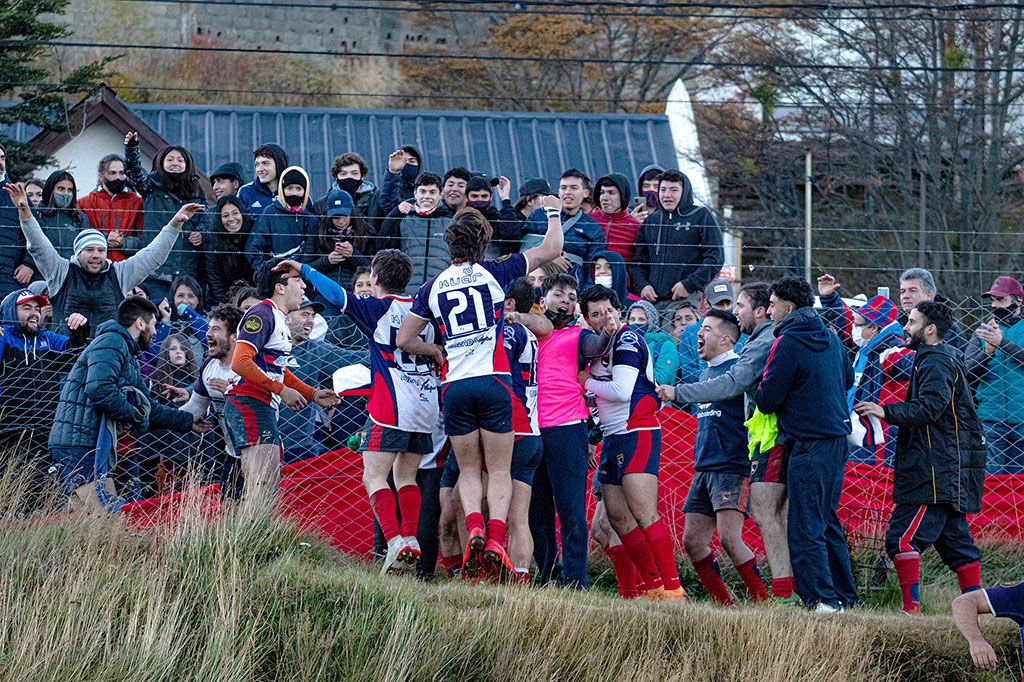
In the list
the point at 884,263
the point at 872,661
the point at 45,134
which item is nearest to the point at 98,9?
the point at 45,134

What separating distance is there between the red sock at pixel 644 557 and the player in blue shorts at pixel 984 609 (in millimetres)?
1944

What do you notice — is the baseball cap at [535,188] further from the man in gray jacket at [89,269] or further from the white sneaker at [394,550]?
the white sneaker at [394,550]

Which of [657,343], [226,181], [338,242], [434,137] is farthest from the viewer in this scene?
[434,137]

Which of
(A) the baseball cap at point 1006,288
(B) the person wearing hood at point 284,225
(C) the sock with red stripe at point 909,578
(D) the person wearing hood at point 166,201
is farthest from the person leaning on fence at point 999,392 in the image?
(D) the person wearing hood at point 166,201

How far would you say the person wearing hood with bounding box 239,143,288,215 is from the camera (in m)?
10.8

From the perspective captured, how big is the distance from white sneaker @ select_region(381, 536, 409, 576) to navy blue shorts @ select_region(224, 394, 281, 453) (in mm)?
1334

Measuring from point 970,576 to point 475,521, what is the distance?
3137mm

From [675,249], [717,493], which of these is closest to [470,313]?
[717,493]

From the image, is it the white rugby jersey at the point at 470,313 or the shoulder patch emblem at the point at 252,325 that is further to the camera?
the shoulder patch emblem at the point at 252,325

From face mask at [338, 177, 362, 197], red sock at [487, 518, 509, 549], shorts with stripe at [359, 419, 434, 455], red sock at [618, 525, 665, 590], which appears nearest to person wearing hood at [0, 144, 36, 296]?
face mask at [338, 177, 362, 197]

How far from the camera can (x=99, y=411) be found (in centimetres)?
800

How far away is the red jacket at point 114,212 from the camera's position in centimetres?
1060

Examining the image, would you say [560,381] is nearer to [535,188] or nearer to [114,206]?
[535,188]

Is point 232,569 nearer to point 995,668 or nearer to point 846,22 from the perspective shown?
point 995,668
